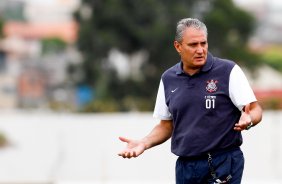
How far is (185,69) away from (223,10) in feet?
127

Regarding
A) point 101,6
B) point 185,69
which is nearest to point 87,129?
point 185,69

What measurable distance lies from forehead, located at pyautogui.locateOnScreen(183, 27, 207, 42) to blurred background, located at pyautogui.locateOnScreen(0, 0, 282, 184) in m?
4.00

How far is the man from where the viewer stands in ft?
18.8

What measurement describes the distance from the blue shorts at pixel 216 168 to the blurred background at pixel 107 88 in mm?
3756

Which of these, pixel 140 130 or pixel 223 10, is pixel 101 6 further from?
pixel 140 130

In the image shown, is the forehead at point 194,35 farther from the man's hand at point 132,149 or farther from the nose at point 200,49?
the man's hand at point 132,149

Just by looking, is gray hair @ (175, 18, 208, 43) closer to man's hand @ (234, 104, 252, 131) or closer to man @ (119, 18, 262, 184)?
man @ (119, 18, 262, 184)

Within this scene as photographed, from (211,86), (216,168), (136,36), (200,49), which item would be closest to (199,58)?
(200,49)

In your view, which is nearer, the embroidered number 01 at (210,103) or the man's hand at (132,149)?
the embroidered number 01 at (210,103)

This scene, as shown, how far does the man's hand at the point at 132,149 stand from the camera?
19.3 ft

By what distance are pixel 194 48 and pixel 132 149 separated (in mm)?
705

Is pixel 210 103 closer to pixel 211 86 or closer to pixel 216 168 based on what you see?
pixel 211 86

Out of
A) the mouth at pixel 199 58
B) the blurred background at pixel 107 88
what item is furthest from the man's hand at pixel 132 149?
the blurred background at pixel 107 88

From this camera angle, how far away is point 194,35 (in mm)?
5770
